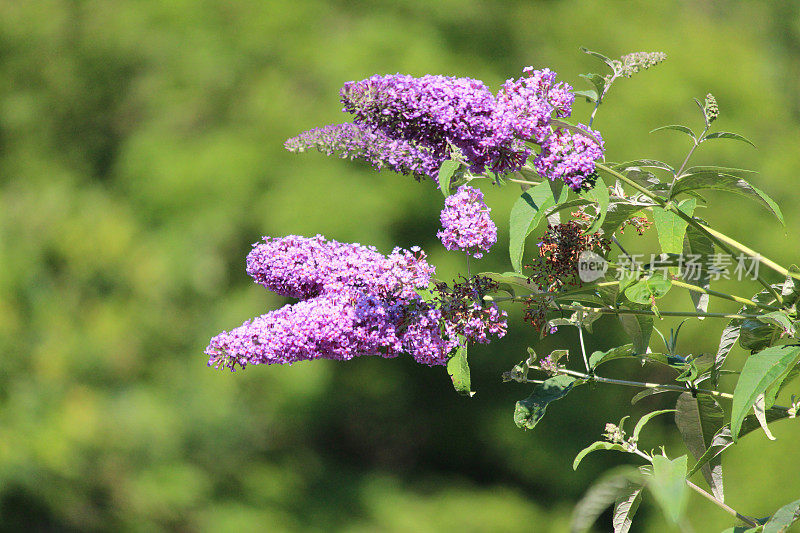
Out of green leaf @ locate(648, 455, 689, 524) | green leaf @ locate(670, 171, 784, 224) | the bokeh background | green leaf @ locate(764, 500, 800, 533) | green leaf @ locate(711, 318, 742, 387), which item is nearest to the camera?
green leaf @ locate(648, 455, 689, 524)

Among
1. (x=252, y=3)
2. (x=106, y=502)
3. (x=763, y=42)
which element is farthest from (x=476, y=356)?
(x=763, y=42)

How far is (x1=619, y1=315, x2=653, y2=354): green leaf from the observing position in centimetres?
141

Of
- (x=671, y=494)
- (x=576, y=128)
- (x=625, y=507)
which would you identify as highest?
(x=576, y=128)

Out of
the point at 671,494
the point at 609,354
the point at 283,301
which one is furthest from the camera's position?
the point at 283,301

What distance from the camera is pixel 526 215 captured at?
3.91 ft

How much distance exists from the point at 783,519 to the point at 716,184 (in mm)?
517

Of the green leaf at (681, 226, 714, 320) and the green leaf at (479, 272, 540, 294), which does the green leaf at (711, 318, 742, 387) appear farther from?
the green leaf at (479, 272, 540, 294)

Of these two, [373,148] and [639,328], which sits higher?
[373,148]

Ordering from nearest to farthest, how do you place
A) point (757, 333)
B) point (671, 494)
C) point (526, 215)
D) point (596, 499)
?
1. point (671, 494)
2. point (596, 499)
3. point (526, 215)
4. point (757, 333)

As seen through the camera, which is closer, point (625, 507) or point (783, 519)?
point (783, 519)

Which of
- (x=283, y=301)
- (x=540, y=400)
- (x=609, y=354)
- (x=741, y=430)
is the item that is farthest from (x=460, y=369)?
(x=283, y=301)

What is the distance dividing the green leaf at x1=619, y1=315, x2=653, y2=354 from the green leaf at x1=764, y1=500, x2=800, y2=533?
358mm

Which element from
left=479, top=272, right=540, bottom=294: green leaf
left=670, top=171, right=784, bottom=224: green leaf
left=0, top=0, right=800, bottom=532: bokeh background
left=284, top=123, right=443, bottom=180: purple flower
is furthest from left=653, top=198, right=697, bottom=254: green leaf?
left=0, top=0, right=800, bottom=532: bokeh background

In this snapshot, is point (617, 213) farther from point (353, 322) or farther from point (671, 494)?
point (671, 494)
